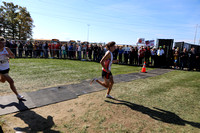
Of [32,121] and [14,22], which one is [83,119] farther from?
[14,22]

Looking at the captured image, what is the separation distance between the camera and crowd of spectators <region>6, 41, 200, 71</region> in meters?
12.2

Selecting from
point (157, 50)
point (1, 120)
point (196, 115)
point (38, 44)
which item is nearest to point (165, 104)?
point (196, 115)

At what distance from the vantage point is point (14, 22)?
1549 inches

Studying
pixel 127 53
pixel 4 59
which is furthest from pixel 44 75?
pixel 127 53

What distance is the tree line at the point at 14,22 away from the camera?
39.7 meters

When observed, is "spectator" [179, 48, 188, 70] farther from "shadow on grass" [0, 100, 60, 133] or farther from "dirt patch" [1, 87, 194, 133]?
"shadow on grass" [0, 100, 60, 133]

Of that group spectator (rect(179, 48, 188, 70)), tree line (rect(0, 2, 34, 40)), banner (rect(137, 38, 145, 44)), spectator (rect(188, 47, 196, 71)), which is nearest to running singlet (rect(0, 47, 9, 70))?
spectator (rect(179, 48, 188, 70))

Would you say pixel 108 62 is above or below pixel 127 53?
below

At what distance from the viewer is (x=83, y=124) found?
126 inches

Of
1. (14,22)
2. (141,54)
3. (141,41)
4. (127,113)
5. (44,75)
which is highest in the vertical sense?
(14,22)

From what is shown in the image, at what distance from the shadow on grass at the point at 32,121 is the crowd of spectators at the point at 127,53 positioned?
11678 millimetres

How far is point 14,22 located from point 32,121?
45.2m

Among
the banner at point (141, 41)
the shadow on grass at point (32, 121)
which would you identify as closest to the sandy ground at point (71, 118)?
the shadow on grass at point (32, 121)

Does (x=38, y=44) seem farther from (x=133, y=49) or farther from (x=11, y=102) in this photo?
(x=11, y=102)
